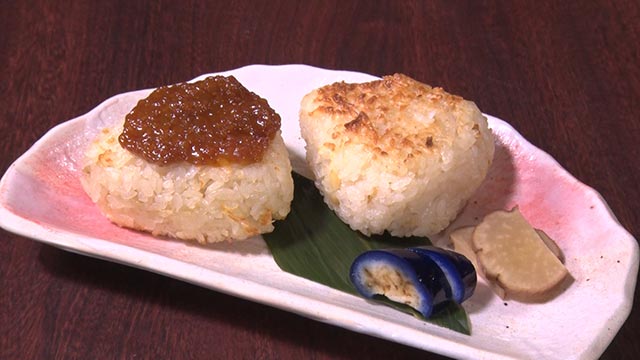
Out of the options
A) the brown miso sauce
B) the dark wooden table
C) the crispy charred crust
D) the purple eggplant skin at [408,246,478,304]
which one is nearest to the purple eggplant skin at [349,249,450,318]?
the purple eggplant skin at [408,246,478,304]

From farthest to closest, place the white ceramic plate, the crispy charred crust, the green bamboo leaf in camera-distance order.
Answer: the crispy charred crust → the green bamboo leaf → the white ceramic plate

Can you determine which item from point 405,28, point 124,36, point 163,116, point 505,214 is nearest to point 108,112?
point 163,116

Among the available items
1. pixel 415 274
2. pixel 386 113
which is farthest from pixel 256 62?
pixel 415 274

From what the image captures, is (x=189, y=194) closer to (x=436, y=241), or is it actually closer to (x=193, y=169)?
(x=193, y=169)

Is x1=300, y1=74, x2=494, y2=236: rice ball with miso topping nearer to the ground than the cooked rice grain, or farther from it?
farther from it

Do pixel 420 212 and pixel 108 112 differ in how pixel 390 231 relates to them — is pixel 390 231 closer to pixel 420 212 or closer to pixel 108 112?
pixel 420 212

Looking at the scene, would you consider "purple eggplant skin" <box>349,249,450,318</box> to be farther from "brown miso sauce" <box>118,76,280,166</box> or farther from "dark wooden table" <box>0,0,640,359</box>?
"brown miso sauce" <box>118,76,280,166</box>

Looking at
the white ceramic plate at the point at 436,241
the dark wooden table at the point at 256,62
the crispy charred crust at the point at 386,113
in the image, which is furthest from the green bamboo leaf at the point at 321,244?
the crispy charred crust at the point at 386,113
